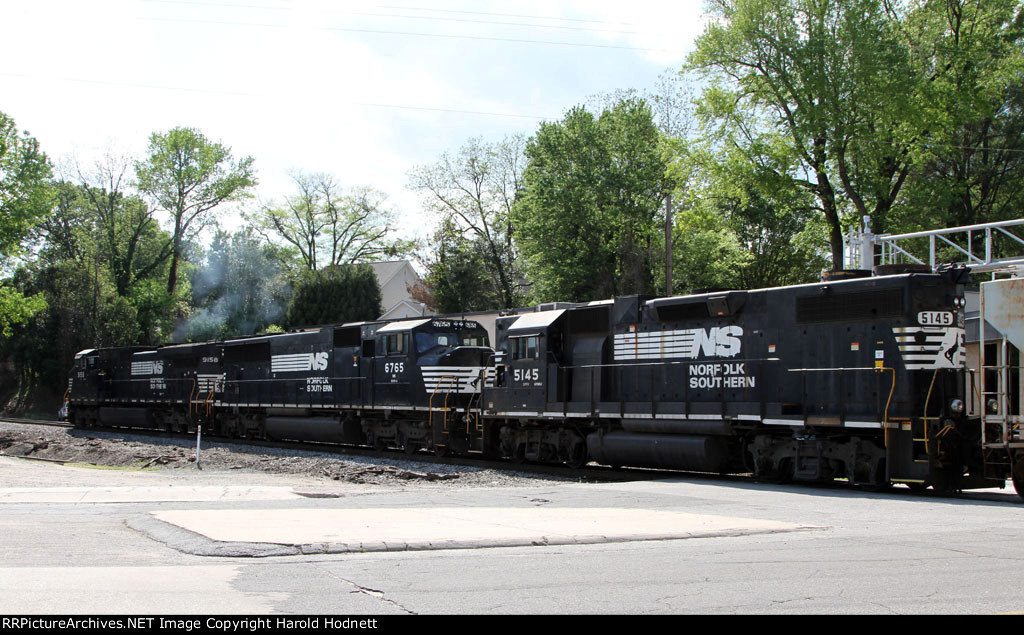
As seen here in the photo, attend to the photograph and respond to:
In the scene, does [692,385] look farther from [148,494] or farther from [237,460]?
[237,460]

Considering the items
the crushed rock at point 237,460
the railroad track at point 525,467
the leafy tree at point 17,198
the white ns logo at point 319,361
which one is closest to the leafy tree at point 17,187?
the leafy tree at point 17,198

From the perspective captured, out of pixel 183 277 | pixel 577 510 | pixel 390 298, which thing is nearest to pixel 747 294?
pixel 577 510

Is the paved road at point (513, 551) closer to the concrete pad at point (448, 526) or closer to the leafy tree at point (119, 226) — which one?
the concrete pad at point (448, 526)

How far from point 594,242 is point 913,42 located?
1858 cm

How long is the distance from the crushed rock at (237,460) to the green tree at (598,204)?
22548mm

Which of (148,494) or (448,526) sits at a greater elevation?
(448,526)

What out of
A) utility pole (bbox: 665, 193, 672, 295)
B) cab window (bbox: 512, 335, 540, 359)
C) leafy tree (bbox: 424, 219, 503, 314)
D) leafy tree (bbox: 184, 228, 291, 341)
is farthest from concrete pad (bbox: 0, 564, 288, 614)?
leafy tree (bbox: 184, 228, 291, 341)

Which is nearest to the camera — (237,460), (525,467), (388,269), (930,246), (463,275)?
(525,467)

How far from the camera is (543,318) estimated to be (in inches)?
817

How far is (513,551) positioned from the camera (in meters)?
9.29

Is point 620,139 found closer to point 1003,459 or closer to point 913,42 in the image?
point 913,42

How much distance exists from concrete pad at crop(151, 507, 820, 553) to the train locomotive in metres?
4.41

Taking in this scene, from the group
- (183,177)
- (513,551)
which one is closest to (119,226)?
(183,177)

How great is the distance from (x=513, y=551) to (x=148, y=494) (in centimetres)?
816
